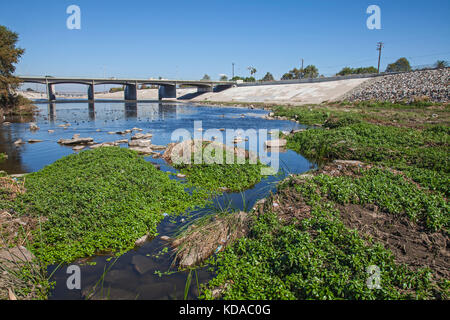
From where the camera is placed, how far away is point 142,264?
6.12m

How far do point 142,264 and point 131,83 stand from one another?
9661cm

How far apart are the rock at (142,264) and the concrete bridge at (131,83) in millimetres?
83059

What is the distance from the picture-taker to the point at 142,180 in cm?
952

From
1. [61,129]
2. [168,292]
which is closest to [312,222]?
[168,292]

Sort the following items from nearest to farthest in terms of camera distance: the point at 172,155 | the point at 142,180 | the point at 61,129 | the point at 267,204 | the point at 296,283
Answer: the point at 296,283
the point at 267,204
the point at 142,180
the point at 172,155
the point at 61,129

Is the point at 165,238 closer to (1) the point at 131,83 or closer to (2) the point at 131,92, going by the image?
(1) the point at 131,83

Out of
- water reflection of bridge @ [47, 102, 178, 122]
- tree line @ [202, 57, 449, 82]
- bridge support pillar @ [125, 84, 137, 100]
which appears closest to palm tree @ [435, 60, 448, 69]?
tree line @ [202, 57, 449, 82]

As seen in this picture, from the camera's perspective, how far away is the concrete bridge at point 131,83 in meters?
76.2

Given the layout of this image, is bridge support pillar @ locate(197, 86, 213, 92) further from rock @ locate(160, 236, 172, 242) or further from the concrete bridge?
rock @ locate(160, 236, 172, 242)

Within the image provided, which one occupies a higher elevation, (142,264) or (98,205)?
(98,205)

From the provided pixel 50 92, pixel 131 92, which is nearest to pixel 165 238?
pixel 50 92

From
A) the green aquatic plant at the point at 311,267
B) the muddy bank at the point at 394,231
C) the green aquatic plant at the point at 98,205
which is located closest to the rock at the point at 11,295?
the green aquatic plant at the point at 98,205
